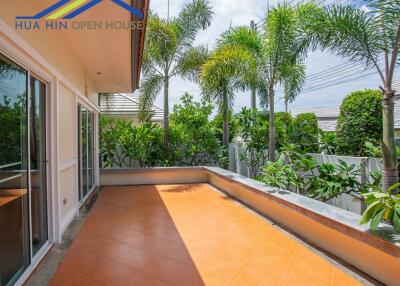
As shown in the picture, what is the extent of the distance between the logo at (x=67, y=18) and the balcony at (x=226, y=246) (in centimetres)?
274

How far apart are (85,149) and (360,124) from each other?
6.88 m

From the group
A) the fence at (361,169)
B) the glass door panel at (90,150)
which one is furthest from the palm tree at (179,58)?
the fence at (361,169)

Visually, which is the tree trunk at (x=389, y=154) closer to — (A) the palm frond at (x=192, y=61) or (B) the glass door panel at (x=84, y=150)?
(B) the glass door panel at (x=84, y=150)

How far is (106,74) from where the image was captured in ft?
22.4

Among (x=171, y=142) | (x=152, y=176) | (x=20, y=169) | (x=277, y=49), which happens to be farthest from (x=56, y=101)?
(x=171, y=142)

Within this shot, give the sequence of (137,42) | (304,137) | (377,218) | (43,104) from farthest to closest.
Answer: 1. (304,137)
2. (137,42)
3. (43,104)
4. (377,218)

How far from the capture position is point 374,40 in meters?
4.03

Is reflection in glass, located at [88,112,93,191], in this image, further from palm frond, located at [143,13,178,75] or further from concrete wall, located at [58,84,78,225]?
palm frond, located at [143,13,178,75]

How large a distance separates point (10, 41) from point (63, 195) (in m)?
2.75

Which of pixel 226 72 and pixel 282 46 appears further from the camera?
pixel 226 72

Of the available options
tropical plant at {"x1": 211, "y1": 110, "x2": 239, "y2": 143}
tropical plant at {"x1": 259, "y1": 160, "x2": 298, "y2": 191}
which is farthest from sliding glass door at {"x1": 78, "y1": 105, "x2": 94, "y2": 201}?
tropical plant at {"x1": 211, "y1": 110, "x2": 239, "y2": 143}

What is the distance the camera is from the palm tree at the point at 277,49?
18.8 feet

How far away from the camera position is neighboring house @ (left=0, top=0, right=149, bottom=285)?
100 inches

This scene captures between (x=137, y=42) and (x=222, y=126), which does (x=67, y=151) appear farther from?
(x=222, y=126)
